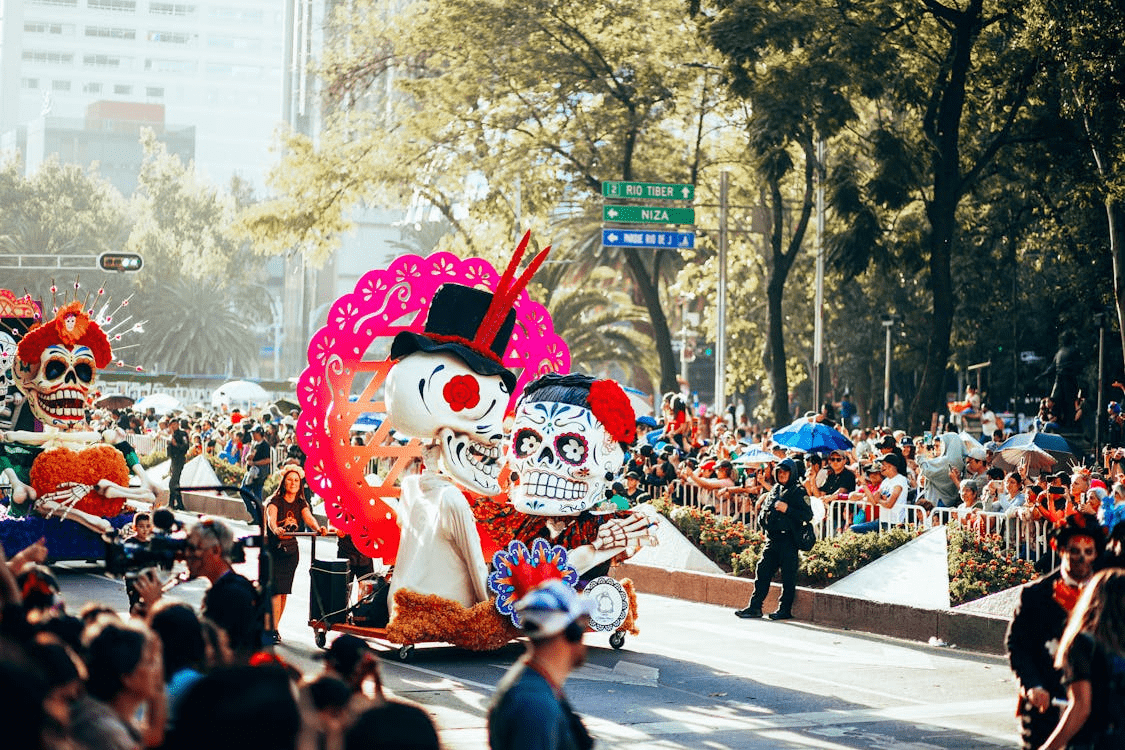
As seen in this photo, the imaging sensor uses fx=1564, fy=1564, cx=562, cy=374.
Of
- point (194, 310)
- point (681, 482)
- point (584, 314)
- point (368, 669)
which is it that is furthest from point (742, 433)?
point (194, 310)

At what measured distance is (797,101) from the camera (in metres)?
23.6

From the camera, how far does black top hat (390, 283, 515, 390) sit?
526 inches

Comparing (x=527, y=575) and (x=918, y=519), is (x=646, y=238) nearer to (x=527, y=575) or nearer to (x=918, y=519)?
(x=918, y=519)

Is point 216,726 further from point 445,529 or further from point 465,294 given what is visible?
point 465,294

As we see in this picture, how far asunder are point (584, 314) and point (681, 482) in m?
28.8

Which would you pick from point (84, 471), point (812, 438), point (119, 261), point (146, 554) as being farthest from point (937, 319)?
point (119, 261)

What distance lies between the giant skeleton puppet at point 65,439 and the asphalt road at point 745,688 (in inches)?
41.3

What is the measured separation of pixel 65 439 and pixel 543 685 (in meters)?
12.9

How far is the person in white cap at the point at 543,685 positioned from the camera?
4832mm

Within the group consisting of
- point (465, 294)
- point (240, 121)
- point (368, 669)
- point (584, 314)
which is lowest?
point (368, 669)

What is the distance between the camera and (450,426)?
13117 millimetres

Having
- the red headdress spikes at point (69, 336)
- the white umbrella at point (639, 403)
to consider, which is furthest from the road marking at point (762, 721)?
the white umbrella at point (639, 403)

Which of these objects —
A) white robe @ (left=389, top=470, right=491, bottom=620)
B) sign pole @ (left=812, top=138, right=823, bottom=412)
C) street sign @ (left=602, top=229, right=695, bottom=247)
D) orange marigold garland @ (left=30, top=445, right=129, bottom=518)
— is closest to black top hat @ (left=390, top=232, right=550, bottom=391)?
white robe @ (left=389, top=470, right=491, bottom=620)

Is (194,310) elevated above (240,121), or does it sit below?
below
